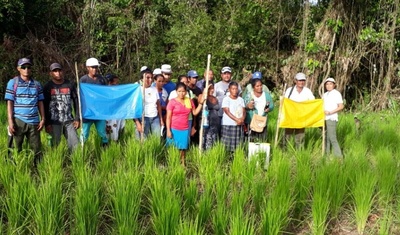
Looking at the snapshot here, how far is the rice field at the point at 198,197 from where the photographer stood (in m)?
2.95

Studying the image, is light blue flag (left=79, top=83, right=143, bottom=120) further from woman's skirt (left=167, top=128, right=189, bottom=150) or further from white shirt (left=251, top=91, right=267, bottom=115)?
white shirt (left=251, top=91, right=267, bottom=115)

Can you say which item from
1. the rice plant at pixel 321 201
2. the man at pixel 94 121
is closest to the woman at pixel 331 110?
the rice plant at pixel 321 201

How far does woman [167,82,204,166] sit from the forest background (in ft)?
19.8

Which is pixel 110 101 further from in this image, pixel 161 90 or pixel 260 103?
pixel 260 103

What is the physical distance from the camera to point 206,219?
3.18m

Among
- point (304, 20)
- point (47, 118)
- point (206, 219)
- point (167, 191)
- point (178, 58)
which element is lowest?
point (206, 219)

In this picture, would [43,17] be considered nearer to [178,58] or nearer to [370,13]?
[178,58]

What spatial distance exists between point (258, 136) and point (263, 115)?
0.31 metres

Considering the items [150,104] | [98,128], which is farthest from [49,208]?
[150,104]

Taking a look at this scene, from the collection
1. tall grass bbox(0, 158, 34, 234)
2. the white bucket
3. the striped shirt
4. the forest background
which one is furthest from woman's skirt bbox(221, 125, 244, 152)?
the forest background

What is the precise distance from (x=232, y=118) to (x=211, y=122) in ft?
1.41

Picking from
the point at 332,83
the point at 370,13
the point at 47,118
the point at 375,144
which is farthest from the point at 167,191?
the point at 370,13

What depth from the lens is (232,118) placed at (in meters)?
5.27

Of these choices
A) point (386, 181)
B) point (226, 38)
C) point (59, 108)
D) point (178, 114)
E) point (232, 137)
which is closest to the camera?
point (386, 181)
